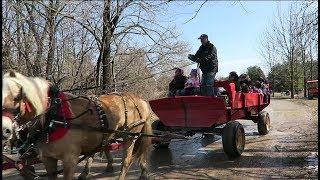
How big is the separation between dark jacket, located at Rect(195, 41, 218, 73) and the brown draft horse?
221 cm

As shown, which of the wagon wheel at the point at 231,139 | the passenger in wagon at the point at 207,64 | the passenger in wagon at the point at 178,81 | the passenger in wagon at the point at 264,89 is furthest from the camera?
the passenger in wagon at the point at 264,89

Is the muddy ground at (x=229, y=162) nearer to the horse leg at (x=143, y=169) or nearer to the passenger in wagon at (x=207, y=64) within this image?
the horse leg at (x=143, y=169)

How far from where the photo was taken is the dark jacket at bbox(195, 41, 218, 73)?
8258 mm

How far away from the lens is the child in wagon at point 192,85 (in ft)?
28.2

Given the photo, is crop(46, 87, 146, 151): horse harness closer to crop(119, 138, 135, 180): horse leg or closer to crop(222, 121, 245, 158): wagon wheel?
crop(119, 138, 135, 180): horse leg

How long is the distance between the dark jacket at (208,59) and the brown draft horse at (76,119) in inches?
87.1

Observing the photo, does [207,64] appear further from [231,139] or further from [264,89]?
[264,89]

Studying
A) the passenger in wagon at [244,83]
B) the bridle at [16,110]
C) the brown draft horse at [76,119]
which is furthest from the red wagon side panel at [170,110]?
the bridle at [16,110]

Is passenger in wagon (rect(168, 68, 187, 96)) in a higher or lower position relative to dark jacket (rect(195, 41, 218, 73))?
lower

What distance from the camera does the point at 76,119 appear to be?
198 inches

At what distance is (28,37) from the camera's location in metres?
12.1

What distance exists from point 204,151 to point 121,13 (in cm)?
757

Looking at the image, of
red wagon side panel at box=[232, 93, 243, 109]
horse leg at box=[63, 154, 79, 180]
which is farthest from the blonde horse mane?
red wagon side panel at box=[232, 93, 243, 109]

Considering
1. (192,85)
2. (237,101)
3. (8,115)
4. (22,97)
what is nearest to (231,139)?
(237,101)
